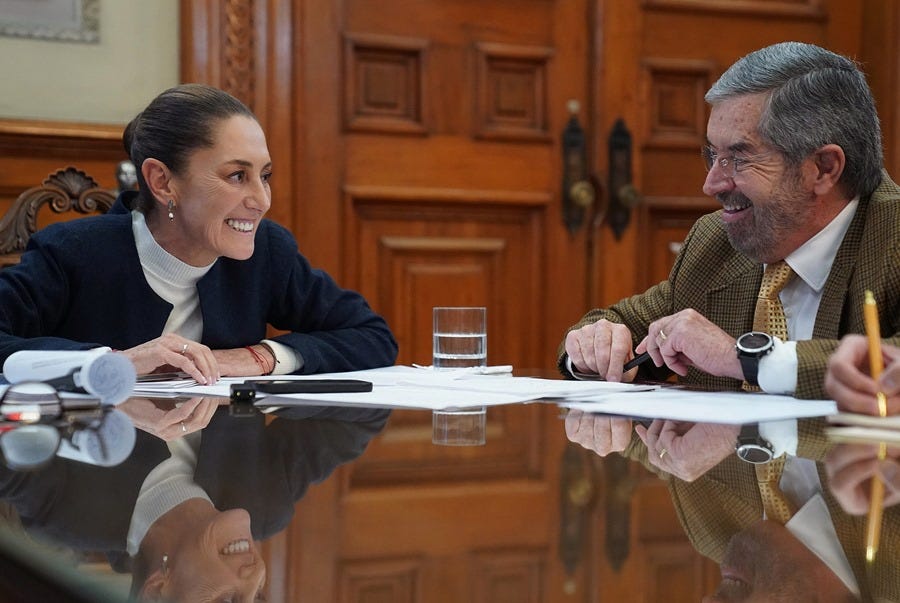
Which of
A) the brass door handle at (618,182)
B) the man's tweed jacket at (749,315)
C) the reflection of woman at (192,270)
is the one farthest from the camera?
the brass door handle at (618,182)

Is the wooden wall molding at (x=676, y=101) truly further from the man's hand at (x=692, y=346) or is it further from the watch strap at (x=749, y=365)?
the watch strap at (x=749, y=365)

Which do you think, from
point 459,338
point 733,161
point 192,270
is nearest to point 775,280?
point 733,161

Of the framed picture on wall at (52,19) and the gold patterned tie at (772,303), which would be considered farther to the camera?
the framed picture on wall at (52,19)

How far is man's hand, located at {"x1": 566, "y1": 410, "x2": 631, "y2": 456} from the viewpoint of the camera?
36.9 inches

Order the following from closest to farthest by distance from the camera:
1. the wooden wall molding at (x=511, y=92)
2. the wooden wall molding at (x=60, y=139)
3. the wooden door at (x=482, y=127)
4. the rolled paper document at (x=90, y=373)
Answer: the rolled paper document at (x=90, y=373)
the wooden wall molding at (x=60, y=139)
the wooden door at (x=482, y=127)
the wooden wall molding at (x=511, y=92)

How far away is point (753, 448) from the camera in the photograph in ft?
2.94

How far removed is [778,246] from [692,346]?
38 centimetres

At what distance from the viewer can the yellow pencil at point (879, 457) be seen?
53cm

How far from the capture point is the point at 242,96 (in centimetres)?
298

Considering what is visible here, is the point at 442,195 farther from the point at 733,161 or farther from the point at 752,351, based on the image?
the point at 752,351

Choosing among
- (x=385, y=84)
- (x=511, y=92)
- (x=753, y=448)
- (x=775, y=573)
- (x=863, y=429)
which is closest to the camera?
(x=775, y=573)

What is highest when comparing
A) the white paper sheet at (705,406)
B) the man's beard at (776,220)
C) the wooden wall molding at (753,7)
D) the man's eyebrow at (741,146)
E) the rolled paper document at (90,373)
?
the wooden wall molding at (753,7)

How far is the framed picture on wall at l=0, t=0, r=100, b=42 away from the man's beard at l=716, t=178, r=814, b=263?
183cm

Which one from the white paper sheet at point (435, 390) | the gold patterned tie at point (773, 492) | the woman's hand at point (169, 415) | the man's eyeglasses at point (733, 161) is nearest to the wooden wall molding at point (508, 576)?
the gold patterned tie at point (773, 492)
